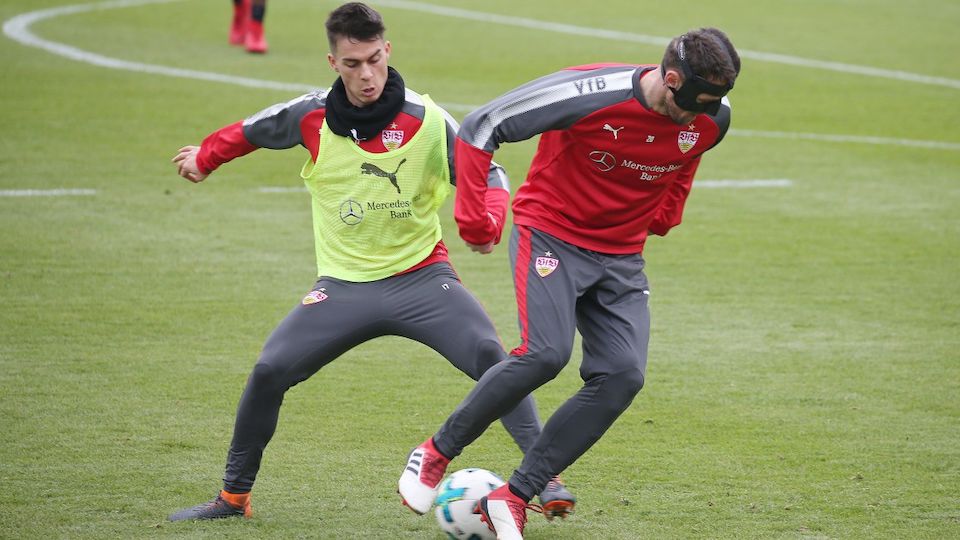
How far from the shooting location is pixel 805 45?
20797 millimetres

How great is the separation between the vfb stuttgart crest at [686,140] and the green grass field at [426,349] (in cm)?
159

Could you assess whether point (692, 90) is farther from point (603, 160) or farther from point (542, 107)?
point (542, 107)

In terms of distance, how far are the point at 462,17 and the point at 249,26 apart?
478 cm

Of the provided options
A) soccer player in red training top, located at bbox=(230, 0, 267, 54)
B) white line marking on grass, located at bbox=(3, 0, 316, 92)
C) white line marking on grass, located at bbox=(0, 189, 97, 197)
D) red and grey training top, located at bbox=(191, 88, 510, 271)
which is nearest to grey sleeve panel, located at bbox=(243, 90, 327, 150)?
red and grey training top, located at bbox=(191, 88, 510, 271)

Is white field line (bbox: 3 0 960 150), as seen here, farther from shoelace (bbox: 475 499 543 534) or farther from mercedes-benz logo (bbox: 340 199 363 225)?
shoelace (bbox: 475 499 543 534)

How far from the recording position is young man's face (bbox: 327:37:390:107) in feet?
17.6

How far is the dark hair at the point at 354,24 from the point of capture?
533cm

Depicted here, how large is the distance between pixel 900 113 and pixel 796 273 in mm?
7354

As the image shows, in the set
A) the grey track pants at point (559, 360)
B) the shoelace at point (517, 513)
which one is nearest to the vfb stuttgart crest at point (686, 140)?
the grey track pants at point (559, 360)

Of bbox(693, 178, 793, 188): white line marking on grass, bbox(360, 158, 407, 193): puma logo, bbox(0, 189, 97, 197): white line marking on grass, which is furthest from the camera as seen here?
bbox(693, 178, 793, 188): white line marking on grass

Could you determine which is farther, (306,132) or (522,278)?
(306,132)

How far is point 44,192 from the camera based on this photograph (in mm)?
11508

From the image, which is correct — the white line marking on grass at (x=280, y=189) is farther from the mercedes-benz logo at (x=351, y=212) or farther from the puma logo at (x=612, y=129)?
the puma logo at (x=612, y=129)

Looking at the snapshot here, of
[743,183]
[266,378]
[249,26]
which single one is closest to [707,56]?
[266,378]
